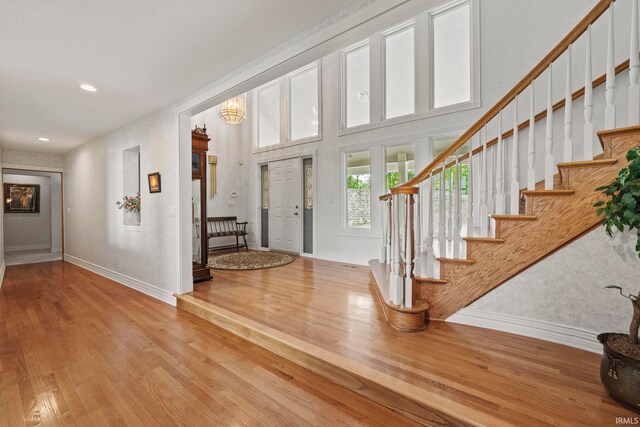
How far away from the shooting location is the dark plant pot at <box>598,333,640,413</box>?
1.40m

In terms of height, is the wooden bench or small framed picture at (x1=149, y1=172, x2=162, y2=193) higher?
small framed picture at (x1=149, y1=172, x2=162, y2=193)

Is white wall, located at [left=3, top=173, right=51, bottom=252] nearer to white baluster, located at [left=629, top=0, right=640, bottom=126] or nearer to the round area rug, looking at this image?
the round area rug

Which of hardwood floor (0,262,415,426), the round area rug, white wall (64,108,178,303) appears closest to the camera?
hardwood floor (0,262,415,426)

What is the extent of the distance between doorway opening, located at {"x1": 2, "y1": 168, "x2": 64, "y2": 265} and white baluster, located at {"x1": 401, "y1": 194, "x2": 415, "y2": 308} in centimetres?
929

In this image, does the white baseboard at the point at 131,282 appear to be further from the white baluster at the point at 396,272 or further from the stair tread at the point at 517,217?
the stair tread at the point at 517,217

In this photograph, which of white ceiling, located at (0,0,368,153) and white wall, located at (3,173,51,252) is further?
white wall, located at (3,173,51,252)

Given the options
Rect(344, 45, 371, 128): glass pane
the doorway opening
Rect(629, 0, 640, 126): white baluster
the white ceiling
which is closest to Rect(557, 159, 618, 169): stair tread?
Rect(629, 0, 640, 126): white baluster

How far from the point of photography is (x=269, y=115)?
6.92 meters

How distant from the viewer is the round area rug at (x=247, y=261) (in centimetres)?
489

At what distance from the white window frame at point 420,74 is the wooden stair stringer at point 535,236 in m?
2.48

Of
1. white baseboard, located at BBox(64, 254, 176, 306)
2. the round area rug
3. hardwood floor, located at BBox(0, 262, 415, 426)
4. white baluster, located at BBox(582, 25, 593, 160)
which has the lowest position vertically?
hardwood floor, located at BBox(0, 262, 415, 426)

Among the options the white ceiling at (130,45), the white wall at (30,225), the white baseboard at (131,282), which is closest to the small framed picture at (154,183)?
the white ceiling at (130,45)

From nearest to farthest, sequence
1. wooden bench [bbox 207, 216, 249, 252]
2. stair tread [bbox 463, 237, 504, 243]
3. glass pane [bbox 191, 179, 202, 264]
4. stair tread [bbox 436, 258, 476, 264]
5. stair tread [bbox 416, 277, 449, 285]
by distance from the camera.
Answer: stair tread [bbox 463, 237, 504, 243], stair tread [bbox 436, 258, 476, 264], stair tread [bbox 416, 277, 449, 285], glass pane [bbox 191, 179, 202, 264], wooden bench [bbox 207, 216, 249, 252]
